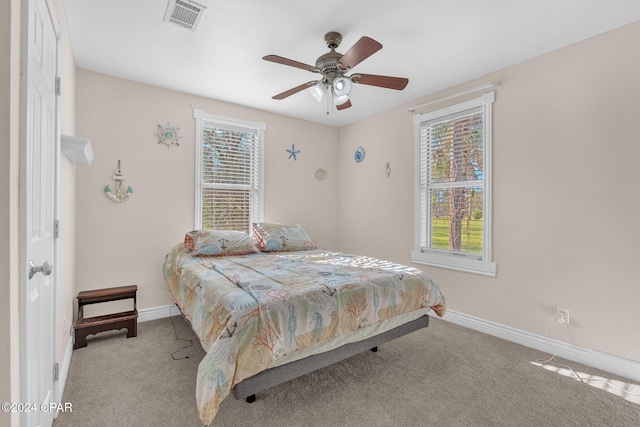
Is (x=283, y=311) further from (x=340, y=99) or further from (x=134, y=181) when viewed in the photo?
(x=134, y=181)

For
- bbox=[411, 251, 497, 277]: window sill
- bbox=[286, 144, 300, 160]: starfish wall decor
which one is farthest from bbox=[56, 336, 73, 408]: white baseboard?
bbox=[411, 251, 497, 277]: window sill

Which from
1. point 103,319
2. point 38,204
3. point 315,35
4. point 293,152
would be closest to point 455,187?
point 315,35

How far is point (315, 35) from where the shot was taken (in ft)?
7.61

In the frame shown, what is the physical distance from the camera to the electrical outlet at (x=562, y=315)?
8.03ft

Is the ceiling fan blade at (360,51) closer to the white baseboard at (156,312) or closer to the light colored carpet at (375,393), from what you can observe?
the light colored carpet at (375,393)

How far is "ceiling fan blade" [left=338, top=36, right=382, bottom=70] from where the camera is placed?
5.90ft

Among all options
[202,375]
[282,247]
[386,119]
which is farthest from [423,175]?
[202,375]

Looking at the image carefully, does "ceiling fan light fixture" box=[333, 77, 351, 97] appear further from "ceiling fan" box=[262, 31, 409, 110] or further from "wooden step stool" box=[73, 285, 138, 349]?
"wooden step stool" box=[73, 285, 138, 349]

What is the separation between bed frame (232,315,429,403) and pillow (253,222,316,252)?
163 centimetres

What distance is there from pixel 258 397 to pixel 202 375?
60cm

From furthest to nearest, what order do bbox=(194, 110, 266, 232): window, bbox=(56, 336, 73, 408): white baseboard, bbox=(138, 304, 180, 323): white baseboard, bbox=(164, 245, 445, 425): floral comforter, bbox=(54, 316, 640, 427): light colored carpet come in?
bbox=(194, 110, 266, 232): window → bbox=(138, 304, 180, 323): white baseboard → bbox=(56, 336, 73, 408): white baseboard → bbox=(54, 316, 640, 427): light colored carpet → bbox=(164, 245, 445, 425): floral comforter

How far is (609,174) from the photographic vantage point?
2.25m

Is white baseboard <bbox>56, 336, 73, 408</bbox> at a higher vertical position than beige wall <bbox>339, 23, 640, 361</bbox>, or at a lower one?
lower

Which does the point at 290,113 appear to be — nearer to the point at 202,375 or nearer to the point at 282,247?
the point at 282,247
